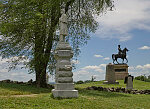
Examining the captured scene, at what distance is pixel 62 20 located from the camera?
11016 mm

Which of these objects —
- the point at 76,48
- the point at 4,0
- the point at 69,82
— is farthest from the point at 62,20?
the point at 4,0

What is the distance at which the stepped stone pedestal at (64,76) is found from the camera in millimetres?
9750

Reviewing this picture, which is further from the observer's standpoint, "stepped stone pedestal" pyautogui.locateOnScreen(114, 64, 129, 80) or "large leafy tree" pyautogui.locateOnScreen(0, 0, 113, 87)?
"stepped stone pedestal" pyautogui.locateOnScreen(114, 64, 129, 80)

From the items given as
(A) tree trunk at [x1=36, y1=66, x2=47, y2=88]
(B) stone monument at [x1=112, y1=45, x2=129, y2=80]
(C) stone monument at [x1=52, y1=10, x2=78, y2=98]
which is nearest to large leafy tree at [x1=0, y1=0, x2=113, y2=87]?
(A) tree trunk at [x1=36, y1=66, x2=47, y2=88]

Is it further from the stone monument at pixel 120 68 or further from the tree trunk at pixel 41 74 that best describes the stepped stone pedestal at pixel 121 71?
the tree trunk at pixel 41 74

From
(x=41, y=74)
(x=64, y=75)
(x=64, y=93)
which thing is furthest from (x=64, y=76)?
(x=41, y=74)

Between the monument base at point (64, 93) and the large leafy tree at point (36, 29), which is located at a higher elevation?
the large leafy tree at point (36, 29)

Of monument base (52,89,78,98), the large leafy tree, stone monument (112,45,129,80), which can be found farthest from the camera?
stone monument (112,45,129,80)

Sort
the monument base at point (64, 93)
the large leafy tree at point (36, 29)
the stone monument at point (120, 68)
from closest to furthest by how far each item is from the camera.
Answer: the monument base at point (64, 93) → the large leafy tree at point (36, 29) → the stone monument at point (120, 68)

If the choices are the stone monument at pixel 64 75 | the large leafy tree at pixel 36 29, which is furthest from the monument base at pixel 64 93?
the large leafy tree at pixel 36 29

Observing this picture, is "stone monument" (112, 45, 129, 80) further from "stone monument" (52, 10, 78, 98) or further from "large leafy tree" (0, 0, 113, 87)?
"stone monument" (52, 10, 78, 98)

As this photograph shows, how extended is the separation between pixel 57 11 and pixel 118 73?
18461 millimetres

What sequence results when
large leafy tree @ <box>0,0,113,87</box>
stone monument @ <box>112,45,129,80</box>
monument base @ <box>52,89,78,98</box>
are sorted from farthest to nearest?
1. stone monument @ <box>112,45,129,80</box>
2. large leafy tree @ <box>0,0,113,87</box>
3. monument base @ <box>52,89,78,98</box>

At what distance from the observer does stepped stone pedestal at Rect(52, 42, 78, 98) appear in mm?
9750
